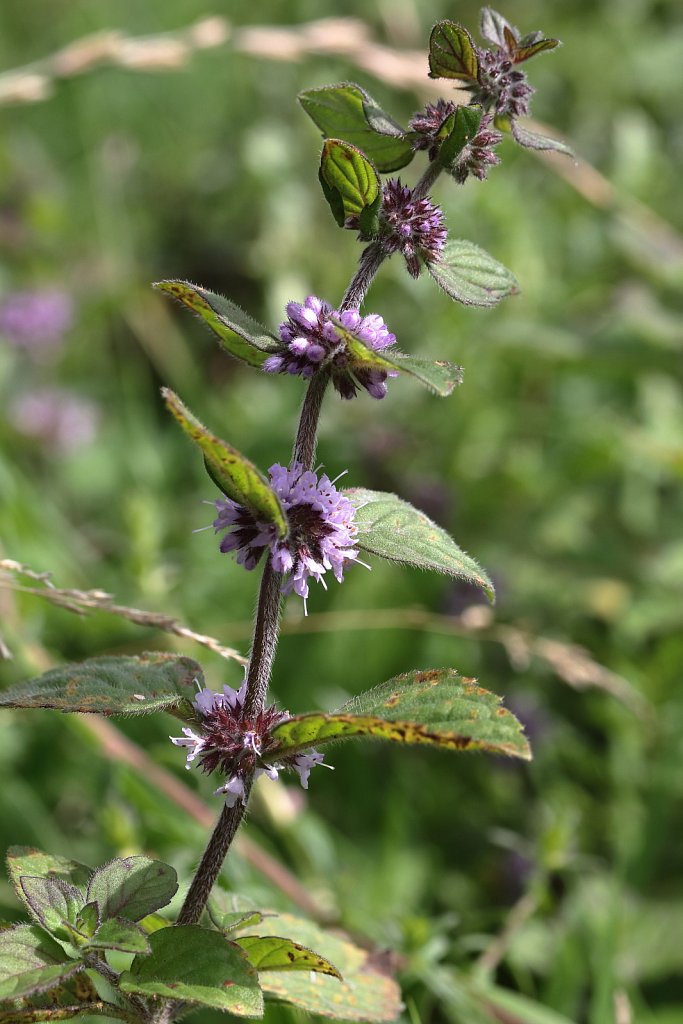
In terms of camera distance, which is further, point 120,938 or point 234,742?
point 234,742

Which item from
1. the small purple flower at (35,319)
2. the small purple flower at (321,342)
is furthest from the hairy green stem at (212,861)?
the small purple flower at (35,319)

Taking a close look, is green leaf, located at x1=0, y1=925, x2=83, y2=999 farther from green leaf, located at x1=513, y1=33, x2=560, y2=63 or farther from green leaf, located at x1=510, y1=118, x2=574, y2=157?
green leaf, located at x1=513, y1=33, x2=560, y2=63

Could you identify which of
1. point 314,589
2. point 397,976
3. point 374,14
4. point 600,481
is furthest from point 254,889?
point 374,14

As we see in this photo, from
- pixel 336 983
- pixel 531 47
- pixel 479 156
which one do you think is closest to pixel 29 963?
pixel 336 983

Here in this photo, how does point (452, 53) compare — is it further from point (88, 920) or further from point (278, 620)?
point (88, 920)

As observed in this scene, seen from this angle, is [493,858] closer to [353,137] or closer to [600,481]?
[600,481]

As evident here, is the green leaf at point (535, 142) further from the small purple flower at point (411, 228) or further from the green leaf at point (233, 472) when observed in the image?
the green leaf at point (233, 472)
